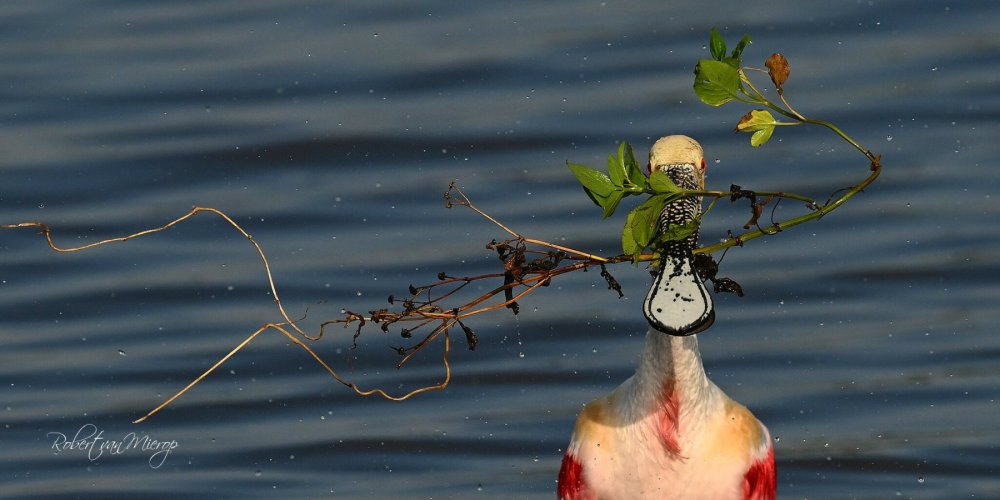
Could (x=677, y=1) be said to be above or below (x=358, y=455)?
above

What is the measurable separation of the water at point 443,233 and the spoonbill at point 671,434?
1.93m

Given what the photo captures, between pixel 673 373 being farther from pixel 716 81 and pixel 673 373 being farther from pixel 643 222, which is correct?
pixel 716 81

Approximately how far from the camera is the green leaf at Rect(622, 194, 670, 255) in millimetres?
6141

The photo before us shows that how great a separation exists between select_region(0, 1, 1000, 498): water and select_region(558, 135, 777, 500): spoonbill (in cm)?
193

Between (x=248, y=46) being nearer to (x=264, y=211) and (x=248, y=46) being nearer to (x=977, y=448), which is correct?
(x=264, y=211)

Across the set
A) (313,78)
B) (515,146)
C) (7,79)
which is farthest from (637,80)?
(7,79)

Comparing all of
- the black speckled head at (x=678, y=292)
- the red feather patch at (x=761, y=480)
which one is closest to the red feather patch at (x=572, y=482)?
the red feather patch at (x=761, y=480)

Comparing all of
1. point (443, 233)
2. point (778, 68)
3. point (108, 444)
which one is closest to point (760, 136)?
point (778, 68)

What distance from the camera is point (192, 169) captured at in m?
13.0

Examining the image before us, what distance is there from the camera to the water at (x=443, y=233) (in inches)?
382

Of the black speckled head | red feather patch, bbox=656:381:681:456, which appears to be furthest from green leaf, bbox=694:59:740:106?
red feather patch, bbox=656:381:681:456

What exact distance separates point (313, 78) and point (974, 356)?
16.0 feet

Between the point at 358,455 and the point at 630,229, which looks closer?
the point at 630,229

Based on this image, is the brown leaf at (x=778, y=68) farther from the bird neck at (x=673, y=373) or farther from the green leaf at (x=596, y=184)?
the bird neck at (x=673, y=373)
